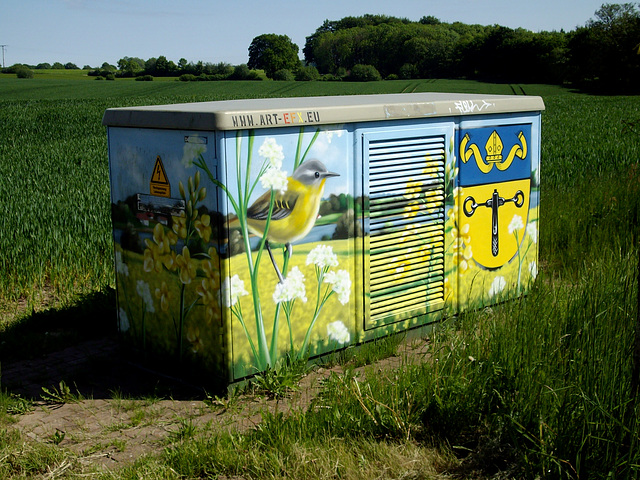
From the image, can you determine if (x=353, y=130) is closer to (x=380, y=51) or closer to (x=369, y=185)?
(x=369, y=185)

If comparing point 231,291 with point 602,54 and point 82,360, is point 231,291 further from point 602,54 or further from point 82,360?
point 602,54

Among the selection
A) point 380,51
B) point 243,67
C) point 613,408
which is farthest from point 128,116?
point 380,51

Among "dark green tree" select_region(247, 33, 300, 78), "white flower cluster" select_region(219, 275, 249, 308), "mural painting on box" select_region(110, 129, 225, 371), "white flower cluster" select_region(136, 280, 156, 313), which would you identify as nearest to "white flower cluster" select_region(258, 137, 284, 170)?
"mural painting on box" select_region(110, 129, 225, 371)

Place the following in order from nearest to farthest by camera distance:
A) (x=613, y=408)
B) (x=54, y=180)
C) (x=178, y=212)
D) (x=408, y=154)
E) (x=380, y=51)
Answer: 1. (x=613, y=408)
2. (x=178, y=212)
3. (x=408, y=154)
4. (x=54, y=180)
5. (x=380, y=51)

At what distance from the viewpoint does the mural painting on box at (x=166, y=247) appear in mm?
4742

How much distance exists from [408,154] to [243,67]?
80.7 meters

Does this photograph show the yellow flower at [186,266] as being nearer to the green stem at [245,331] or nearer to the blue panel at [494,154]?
the green stem at [245,331]

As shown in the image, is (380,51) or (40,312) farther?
(380,51)

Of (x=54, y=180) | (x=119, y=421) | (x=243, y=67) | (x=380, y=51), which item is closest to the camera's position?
(x=119, y=421)

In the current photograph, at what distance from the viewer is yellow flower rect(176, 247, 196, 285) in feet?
16.0

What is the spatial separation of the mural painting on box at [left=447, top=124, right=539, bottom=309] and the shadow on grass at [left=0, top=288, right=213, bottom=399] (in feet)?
8.25

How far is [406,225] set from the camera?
569cm

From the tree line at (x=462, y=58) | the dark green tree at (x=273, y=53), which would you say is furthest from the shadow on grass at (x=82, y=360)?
the dark green tree at (x=273, y=53)

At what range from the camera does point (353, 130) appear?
5.25 metres
